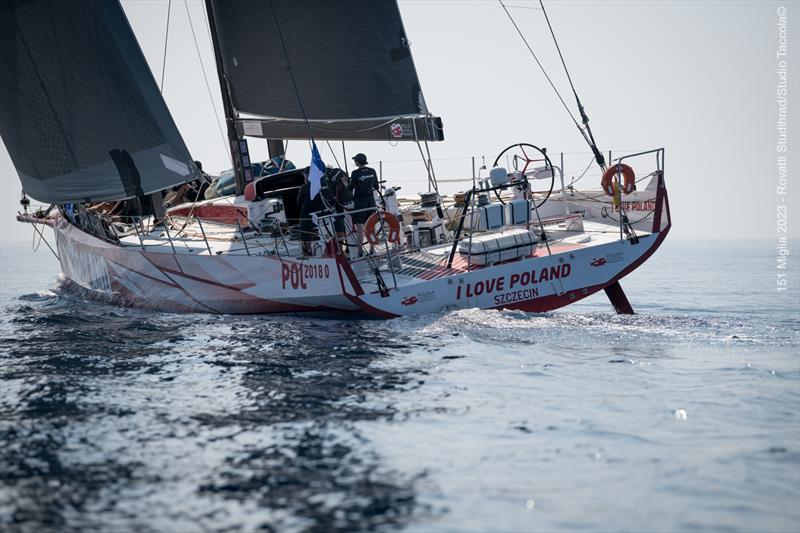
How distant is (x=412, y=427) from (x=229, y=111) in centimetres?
1005

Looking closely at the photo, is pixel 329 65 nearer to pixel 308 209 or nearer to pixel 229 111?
pixel 229 111

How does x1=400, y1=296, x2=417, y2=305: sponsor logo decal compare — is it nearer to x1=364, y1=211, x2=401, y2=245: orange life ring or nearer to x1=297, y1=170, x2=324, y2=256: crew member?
x1=364, y1=211, x2=401, y2=245: orange life ring

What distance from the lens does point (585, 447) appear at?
6.20m

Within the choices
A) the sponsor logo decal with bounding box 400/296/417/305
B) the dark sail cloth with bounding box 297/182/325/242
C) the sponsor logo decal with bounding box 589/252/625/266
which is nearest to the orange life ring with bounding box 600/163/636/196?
the sponsor logo decal with bounding box 589/252/625/266

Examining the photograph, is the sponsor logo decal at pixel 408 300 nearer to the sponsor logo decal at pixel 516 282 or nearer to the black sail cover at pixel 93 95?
the sponsor logo decal at pixel 516 282

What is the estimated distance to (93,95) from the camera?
47.9 feet

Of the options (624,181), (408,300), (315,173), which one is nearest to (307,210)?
(315,173)

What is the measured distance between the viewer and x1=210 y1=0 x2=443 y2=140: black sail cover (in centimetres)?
1440

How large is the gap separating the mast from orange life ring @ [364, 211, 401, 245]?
4609 millimetres

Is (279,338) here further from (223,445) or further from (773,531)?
(773,531)

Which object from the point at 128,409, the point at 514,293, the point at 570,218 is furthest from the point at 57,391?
the point at 570,218

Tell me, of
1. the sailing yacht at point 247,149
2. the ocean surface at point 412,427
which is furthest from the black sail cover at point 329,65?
the ocean surface at point 412,427

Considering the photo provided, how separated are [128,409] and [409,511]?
10.6 ft

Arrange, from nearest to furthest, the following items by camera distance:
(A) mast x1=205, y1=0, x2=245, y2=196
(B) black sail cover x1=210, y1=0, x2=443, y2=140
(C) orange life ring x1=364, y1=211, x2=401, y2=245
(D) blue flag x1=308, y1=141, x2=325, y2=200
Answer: (C) orange life ring x1=364, y1=211, x2=401, y2=245 → (D) blue flag x1=308, y1=141, x2=325, y2=200 → (B) black sail cover x1=210, y1=0, x2=443, y2=140 → (A) mast x1=205, y1=0, x2=245, y2=196
